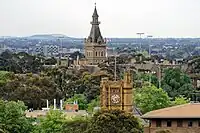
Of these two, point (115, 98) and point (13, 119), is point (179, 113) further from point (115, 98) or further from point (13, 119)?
point (115, 98)

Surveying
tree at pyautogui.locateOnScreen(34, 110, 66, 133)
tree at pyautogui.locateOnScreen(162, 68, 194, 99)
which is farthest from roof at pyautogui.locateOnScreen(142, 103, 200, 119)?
tree at pyautogui.locateOnScreen(162, 68, 194, 99)

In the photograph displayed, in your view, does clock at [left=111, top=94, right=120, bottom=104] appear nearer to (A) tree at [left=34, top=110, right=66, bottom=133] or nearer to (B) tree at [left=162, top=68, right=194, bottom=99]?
(A) tree at [left=34, top=110, right=66, bottom=133]

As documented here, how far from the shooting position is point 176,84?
11738 centimetres

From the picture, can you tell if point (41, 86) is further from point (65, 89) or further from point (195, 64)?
point (195, 64)

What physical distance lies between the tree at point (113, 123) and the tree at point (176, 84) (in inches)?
2282

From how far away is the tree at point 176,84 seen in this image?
111637 millimetres

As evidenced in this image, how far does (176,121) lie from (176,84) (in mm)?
67837

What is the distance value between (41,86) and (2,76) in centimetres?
1078

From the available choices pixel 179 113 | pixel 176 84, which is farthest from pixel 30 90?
pixel 179 113

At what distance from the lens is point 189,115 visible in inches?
1951

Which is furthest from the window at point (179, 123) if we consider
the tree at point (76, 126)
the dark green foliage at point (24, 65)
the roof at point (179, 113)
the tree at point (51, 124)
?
the dark green foliage at point (24, 65)

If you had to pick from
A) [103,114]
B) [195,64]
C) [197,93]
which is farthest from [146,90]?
[195,64]

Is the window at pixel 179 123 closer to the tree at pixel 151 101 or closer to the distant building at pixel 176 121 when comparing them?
the distant building at pixel 176 121

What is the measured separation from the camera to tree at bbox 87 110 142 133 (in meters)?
49.4
